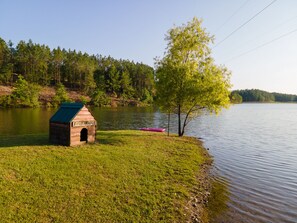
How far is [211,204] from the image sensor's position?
38.0ft

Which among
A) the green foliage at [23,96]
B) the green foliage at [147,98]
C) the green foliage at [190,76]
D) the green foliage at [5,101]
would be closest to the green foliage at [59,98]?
the green foliage at [23,96]

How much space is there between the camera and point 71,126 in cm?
1672

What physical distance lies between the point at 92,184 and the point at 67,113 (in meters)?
8.70

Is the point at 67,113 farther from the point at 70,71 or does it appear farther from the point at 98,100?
the point at 70,71

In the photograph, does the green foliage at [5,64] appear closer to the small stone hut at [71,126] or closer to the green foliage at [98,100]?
the green foliage at [98,100]

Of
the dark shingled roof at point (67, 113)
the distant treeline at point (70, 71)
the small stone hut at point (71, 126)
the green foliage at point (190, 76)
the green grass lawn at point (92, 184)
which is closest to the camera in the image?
the green grass lawn at point (92, 184)

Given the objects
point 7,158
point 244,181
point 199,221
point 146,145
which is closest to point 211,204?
point 199,221

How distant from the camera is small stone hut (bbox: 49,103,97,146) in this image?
16.9 metres

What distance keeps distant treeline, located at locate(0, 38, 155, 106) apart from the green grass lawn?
248ft

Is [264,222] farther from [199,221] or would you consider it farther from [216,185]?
[216,185]

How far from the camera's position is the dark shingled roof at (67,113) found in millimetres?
17047

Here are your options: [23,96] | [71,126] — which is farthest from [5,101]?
[71,126]

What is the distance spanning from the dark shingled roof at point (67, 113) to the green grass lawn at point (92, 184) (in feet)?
7.14

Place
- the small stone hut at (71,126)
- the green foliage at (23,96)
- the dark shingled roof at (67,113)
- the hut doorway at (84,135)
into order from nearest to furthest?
the small stone hut at (71,126) → the dark shingled roof at (67,113) → the hut doorway at (84,135) → the green foliage at (23,96)
